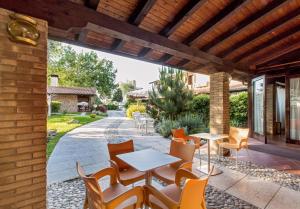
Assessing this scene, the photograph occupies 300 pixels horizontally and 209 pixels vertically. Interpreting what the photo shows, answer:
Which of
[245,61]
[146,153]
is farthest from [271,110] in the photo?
[146,153]

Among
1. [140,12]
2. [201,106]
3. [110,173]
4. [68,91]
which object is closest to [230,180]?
[110,173]

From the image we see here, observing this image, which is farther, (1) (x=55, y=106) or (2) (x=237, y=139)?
(1) (x=55, y=106)

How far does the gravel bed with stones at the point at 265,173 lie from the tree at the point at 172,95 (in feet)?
17.6

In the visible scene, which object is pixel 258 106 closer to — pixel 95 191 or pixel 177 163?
pixel 177 163

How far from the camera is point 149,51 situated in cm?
495

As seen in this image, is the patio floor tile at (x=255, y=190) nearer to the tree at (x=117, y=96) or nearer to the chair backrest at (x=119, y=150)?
the chair backrest at (x=119, y=150)

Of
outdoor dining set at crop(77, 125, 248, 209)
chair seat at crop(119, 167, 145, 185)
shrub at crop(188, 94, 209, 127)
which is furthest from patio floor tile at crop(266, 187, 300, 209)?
shrub at crop(188, 94, 209, 127)

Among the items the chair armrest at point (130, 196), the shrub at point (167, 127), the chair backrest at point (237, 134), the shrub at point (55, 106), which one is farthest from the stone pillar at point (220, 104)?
the shrub at point (55, 106)

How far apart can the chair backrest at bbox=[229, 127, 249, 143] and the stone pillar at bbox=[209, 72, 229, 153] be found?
255 mm

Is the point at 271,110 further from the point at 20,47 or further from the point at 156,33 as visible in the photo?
the point at 20,47

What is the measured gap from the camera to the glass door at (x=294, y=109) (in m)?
6.85

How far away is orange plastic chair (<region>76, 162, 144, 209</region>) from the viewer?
2.01 meters

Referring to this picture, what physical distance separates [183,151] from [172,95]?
290 inches

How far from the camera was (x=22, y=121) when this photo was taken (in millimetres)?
2375
